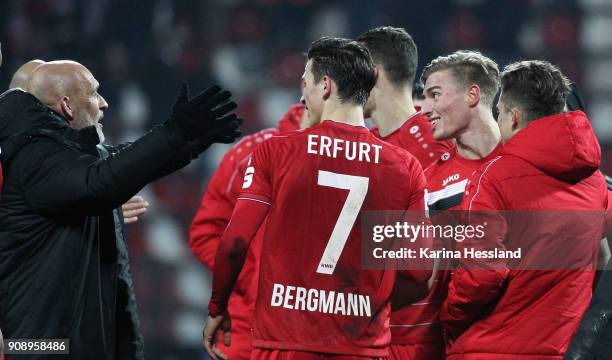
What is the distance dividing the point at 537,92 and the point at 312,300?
1037 millimetres

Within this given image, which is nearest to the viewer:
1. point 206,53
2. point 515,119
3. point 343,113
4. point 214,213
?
point 343,113

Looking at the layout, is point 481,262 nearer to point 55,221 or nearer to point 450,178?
point 450,178

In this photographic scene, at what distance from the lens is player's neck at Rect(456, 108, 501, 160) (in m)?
3.31

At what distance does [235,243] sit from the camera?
9.12ft

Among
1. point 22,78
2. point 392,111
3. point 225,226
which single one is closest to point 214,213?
point 225,226

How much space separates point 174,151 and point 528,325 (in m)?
1.25

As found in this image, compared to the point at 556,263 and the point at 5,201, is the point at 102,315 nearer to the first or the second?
the point at 5,201

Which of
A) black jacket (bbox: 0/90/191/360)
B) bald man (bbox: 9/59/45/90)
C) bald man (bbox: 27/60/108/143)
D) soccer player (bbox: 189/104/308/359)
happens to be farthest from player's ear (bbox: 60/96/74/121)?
bald man (bbox: 9/59/45/90)

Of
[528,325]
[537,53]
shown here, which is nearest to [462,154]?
[528,325]

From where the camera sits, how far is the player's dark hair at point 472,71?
338 cm

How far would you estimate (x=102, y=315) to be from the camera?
2713 mm

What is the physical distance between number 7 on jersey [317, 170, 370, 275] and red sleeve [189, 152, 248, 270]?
1.24 meters

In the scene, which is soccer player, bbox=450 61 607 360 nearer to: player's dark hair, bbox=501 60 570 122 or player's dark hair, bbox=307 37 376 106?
player's dark hair, bbox=501 60 570 122

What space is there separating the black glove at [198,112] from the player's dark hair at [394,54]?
1346 mm
